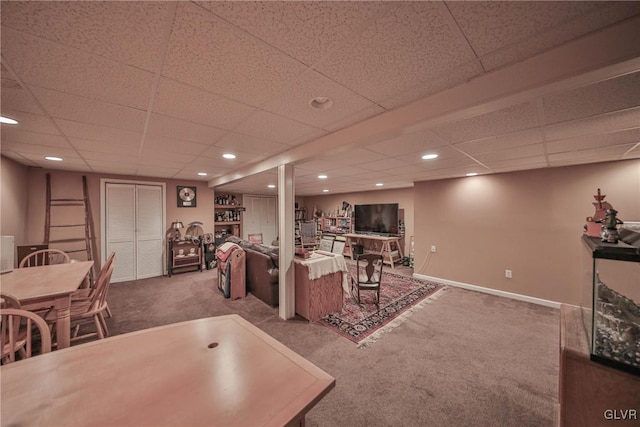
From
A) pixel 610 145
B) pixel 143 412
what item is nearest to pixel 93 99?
pixel 143 412

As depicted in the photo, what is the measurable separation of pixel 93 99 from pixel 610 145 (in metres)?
4.71

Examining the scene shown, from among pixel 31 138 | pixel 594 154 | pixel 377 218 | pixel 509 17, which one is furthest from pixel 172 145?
pixel 377 218

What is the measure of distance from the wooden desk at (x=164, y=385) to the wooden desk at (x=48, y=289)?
1.28 metres

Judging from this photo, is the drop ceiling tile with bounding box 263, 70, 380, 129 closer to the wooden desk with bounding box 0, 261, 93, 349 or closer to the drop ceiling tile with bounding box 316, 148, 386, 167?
the drop ceiling tile with bounding box 316, 148, 386, 167

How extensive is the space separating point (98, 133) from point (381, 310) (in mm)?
3950

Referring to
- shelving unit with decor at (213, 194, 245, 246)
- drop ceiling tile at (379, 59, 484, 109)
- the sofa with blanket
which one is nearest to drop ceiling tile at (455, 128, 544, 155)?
drop ceiling tile at (379, 59, 484, 109)

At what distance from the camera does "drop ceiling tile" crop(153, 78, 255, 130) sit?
1.47 meters

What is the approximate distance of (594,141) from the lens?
2.27 meters

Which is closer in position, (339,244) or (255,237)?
(339,244)

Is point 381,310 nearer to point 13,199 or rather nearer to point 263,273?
point 263,273

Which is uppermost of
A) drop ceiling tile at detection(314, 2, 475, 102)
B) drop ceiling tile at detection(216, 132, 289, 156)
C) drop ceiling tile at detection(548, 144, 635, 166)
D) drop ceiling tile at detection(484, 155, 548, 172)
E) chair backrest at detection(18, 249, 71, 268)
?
drop ceiling tile at detection(314, 2, 475, 102)

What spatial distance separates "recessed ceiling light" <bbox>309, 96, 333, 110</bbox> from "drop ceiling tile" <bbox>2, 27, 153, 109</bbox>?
0.98 m

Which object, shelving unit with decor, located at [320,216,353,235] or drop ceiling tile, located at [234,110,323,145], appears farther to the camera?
shelving unit with decor, located at [320,216,353,235]

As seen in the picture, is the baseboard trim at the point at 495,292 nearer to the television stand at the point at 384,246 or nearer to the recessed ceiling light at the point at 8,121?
the television stand at the point at 384,246
